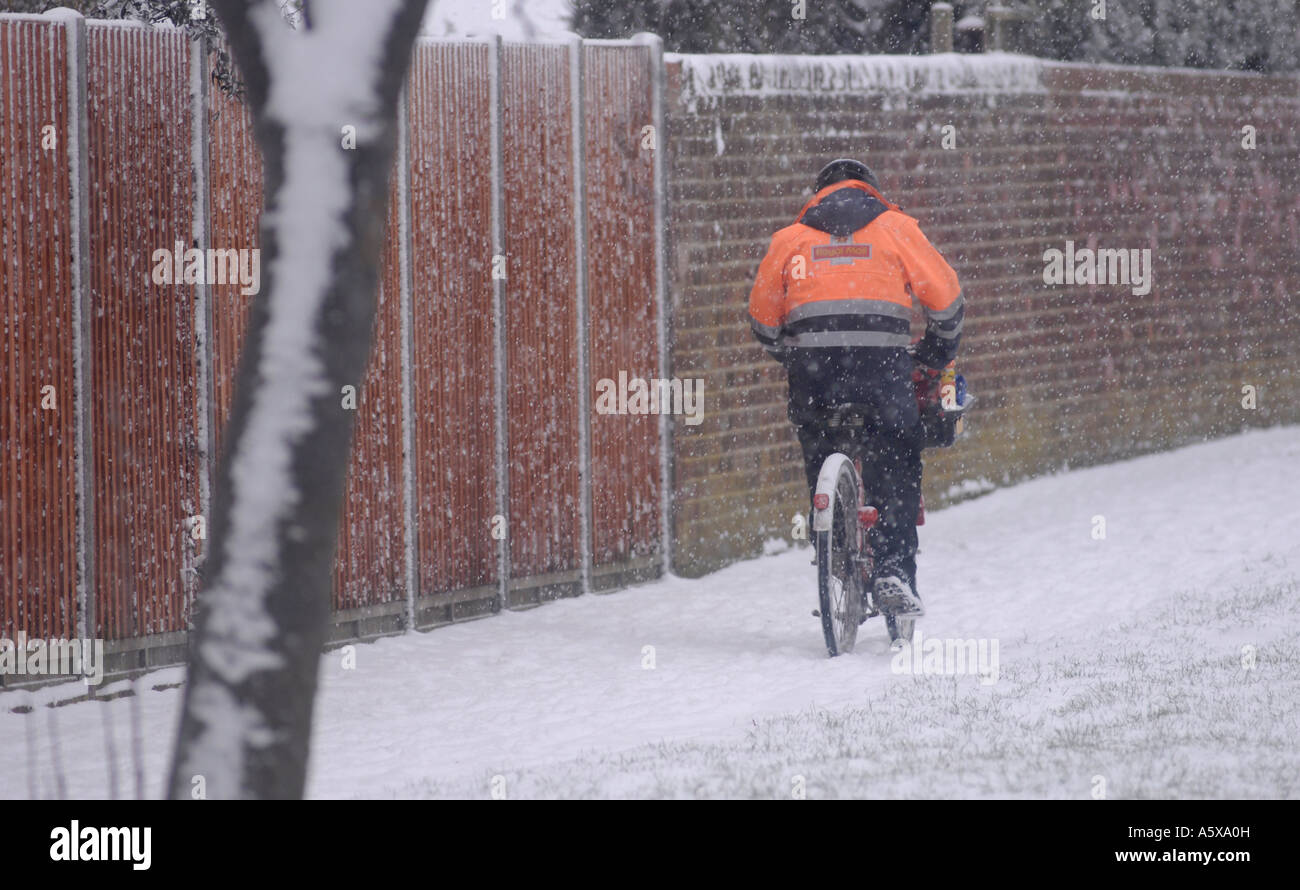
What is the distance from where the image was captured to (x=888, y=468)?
8062 mm

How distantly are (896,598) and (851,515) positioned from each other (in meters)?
0.39

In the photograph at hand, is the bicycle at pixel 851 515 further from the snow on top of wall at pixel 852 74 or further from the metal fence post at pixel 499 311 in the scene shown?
the snow on top of wall at pixel 852 74

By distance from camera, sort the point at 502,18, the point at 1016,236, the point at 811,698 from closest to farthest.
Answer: the point at 811,698 < the point at 1016,236 < the point at 502,18

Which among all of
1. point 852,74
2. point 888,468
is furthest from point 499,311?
point 852,74

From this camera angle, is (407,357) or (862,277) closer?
(862,277)

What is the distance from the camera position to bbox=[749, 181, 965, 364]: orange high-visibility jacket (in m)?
7.86

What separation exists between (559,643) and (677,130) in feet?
9.81

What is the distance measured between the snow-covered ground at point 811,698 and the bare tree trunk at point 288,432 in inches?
38.6

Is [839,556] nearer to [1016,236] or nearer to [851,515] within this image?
[851,515]

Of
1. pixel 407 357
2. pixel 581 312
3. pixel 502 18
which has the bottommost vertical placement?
pixel 407 357

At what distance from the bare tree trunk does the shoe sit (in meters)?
3.76

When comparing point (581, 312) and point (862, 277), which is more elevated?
point (862, 277)

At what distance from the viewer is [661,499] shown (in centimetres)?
991
